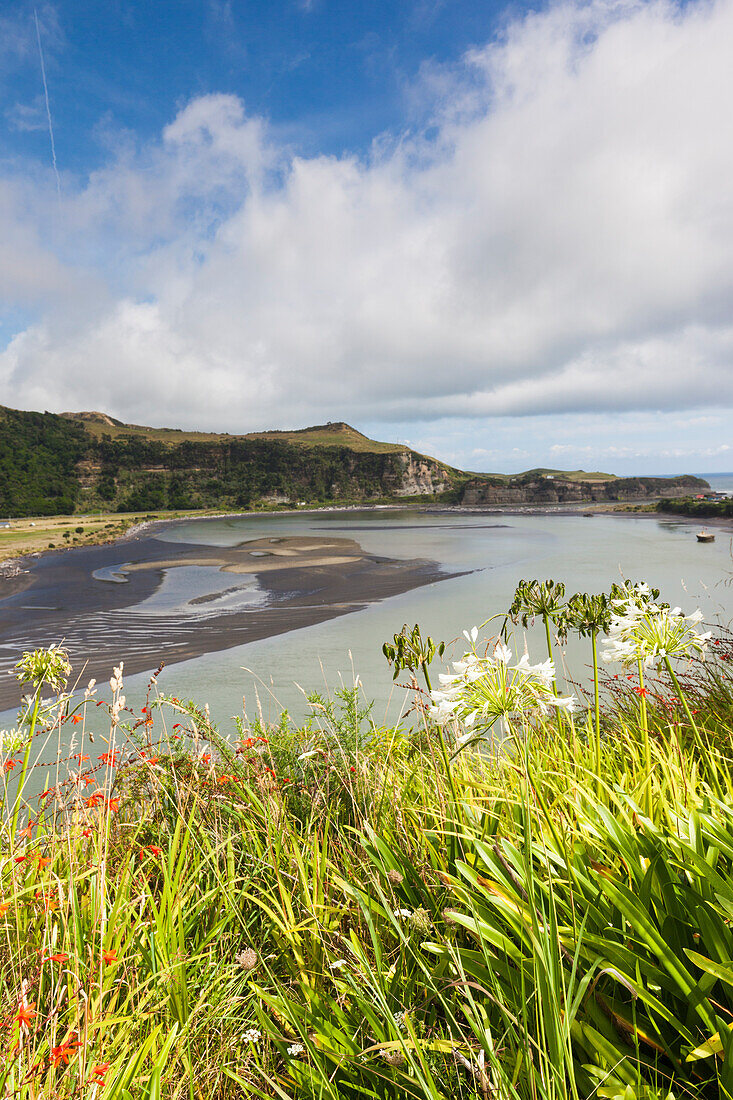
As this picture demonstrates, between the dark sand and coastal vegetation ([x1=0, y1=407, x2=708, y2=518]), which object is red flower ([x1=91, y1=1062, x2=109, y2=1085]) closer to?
the dark sand

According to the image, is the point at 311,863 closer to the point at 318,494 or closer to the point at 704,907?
the point at 704,907

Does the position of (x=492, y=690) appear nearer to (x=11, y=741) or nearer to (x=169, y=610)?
(x=11, y=741)

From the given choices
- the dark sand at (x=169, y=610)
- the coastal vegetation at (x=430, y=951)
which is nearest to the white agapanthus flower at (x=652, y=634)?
the coastal vegetation at (x=430, y=951)

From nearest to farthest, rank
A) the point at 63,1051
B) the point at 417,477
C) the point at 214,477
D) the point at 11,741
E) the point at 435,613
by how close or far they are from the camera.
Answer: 1. the point at 63,1051
2. the point at 11,741
3. the point at 435,613
4. the point at 214,477
5. the point at 417,477

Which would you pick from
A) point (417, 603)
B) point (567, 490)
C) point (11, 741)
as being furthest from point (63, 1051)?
point (567, 490)

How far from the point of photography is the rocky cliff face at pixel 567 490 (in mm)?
123125

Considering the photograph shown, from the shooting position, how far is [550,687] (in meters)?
1.96

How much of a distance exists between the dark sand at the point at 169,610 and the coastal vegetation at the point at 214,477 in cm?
7456

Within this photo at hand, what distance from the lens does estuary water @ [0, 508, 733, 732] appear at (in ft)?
38.2

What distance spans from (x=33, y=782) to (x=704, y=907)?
28.2 ft

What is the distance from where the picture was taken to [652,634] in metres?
2.51

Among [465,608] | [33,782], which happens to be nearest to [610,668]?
[465,608]

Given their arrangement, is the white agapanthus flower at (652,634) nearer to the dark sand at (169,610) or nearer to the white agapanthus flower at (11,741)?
the white agapanthus flower at (11,741)

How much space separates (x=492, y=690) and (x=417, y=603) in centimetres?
1985
